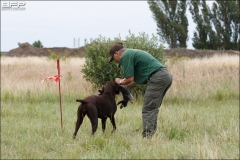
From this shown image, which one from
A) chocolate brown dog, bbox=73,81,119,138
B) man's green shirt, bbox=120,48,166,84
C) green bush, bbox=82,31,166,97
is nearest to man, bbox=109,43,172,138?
man's green shirt, bbox=120,48,166,84

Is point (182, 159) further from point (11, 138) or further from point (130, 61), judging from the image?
point (11, 138)

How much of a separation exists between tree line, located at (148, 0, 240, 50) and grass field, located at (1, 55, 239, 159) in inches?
983

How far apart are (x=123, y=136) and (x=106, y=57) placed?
7568 millimetres

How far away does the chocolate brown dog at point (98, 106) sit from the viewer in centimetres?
784

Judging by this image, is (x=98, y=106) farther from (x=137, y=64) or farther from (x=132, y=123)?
(x=132, y=123)

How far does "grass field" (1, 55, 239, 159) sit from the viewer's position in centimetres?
669

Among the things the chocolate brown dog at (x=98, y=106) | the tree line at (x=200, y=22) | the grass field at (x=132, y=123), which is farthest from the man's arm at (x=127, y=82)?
the tree line at (x=200, y=22)

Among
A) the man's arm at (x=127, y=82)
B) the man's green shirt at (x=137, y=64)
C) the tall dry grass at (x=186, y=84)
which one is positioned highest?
the man's green shirt at (x=137, y=64)

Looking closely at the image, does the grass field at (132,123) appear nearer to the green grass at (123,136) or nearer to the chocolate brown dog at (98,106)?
the green grass at (123,136)

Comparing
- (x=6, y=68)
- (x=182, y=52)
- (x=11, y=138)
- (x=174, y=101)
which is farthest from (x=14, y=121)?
(x=182, y=52)

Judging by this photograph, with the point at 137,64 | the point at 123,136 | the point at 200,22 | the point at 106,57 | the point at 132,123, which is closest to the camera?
the point at 123,136

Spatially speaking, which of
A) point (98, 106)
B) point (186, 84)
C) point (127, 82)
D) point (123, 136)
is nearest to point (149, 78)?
point (127, 82)

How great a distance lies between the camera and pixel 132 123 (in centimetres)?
1019

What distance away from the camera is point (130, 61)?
7918 mm
